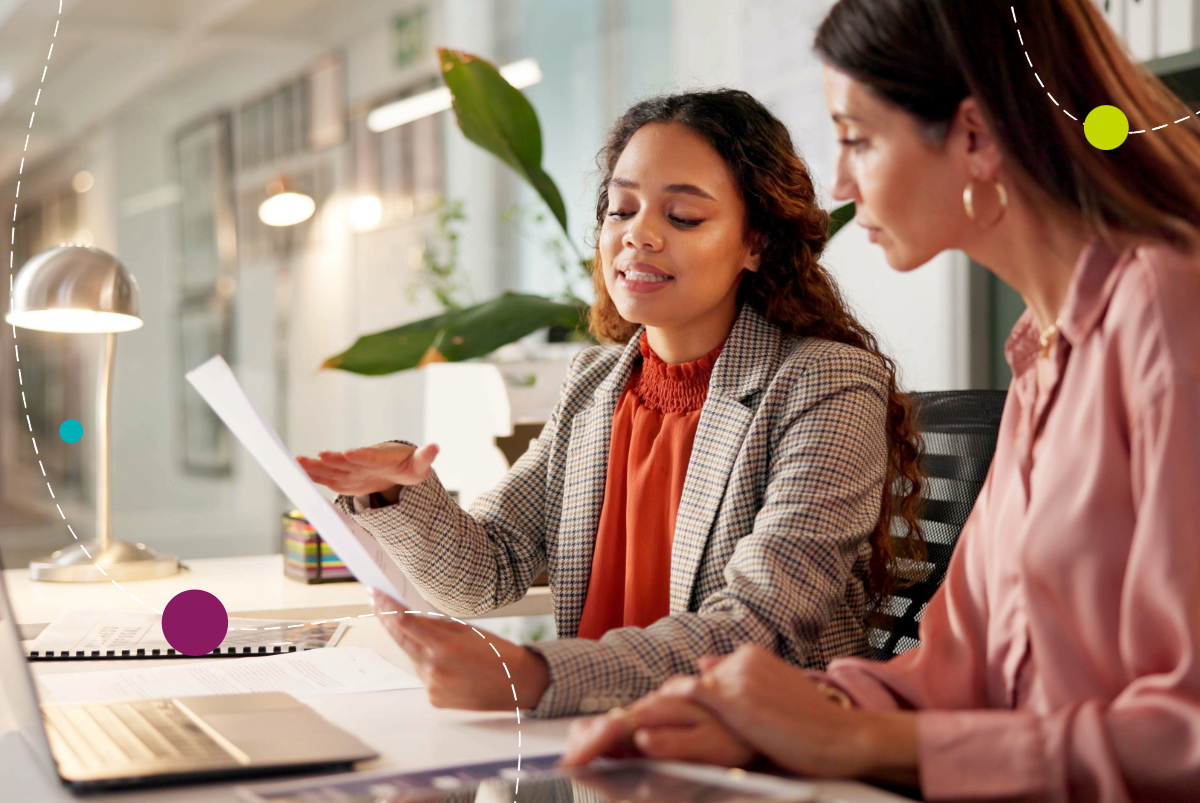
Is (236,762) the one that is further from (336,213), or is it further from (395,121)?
(336,213)

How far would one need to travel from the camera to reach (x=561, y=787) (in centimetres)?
61

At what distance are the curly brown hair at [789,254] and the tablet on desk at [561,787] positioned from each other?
1.80ft

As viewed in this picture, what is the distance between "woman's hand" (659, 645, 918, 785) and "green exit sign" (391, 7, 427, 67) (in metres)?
3.95

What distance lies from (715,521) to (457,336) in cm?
94

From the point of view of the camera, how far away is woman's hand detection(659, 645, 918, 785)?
65cm

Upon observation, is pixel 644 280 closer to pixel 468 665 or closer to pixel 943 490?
pixel 943 490

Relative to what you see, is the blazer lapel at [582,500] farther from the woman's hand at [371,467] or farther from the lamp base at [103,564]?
the lamp base at [103,564]

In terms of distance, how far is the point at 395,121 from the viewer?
441cm

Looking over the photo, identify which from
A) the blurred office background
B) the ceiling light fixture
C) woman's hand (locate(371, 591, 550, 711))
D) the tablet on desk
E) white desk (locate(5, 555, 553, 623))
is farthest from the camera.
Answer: the ceiling light fixture

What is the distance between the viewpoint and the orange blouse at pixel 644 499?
114 centimetres

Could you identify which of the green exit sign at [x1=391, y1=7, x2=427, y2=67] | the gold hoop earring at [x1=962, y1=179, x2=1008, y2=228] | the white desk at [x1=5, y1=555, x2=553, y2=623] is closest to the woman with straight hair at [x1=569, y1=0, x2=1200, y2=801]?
the gold hoop earring at [x1=962, y1=179, x2=1008, y2=228]

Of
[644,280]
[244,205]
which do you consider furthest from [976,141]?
[244,205]

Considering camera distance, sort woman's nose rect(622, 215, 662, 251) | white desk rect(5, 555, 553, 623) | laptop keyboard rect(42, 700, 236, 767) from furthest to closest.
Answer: white desk rect(5, 555, 553, 623) → woman's nose rect(622, 215, 662, 251) → laptop keyboard rect(42, 700, 236, 767)

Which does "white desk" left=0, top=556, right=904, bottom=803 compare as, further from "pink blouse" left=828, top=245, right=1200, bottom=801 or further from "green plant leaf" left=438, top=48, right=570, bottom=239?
"green plant leaf" left=438, top=48, right=570, bottom=239
